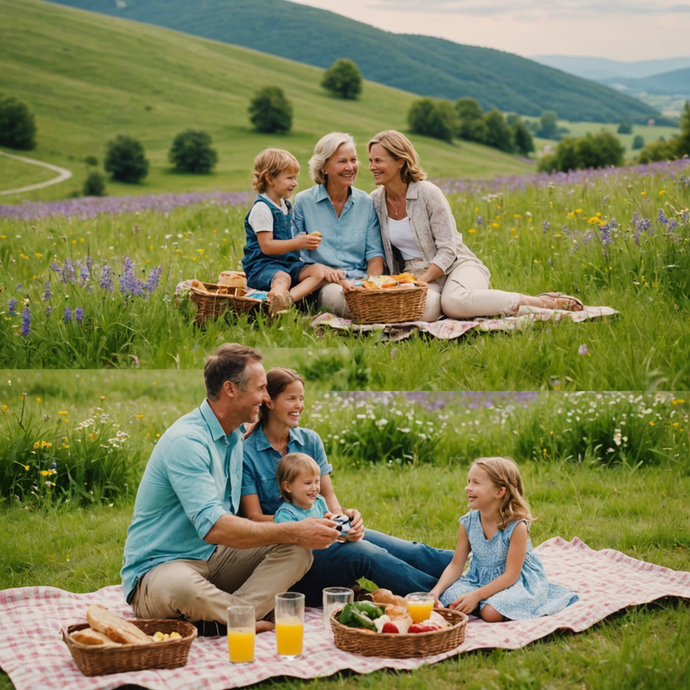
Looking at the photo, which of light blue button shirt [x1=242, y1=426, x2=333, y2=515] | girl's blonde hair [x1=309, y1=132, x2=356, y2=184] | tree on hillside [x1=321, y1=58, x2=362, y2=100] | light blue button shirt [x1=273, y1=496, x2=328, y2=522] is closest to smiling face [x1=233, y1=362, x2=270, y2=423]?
light blue button shirt [x1=242, y1=426, x2=333, y2=515]

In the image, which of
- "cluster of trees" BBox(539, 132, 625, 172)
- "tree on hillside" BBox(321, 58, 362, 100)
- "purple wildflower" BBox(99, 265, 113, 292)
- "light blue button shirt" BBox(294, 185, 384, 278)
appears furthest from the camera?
"tree on hillside" BBox(321, 58, 362, 100)

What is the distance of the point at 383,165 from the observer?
18.9ft

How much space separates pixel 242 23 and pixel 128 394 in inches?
5585

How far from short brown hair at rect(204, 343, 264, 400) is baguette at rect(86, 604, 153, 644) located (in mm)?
998

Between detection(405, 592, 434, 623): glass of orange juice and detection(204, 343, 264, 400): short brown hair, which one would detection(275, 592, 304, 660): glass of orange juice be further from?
detection(204, 343, 264, 400): short brown hair

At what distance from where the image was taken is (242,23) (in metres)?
140

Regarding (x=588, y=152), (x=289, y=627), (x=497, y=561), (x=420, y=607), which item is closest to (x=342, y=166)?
(x=497, y=561)

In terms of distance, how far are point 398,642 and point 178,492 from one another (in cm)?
109

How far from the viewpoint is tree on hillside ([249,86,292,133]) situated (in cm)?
5984

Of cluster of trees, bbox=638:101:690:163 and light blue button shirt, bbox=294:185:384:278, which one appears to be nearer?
light blue button shirt, bbox=294:185:384:278

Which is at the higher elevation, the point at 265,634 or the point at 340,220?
the point at 340,220

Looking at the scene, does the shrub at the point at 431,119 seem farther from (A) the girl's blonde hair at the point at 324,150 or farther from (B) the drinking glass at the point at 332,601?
(B) the drinking glass at the point at 332,601

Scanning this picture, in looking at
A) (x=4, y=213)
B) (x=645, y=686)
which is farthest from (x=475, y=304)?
(x=4, y=213)

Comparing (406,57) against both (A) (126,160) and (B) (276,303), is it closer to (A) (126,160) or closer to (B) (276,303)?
(A) (126,160)
